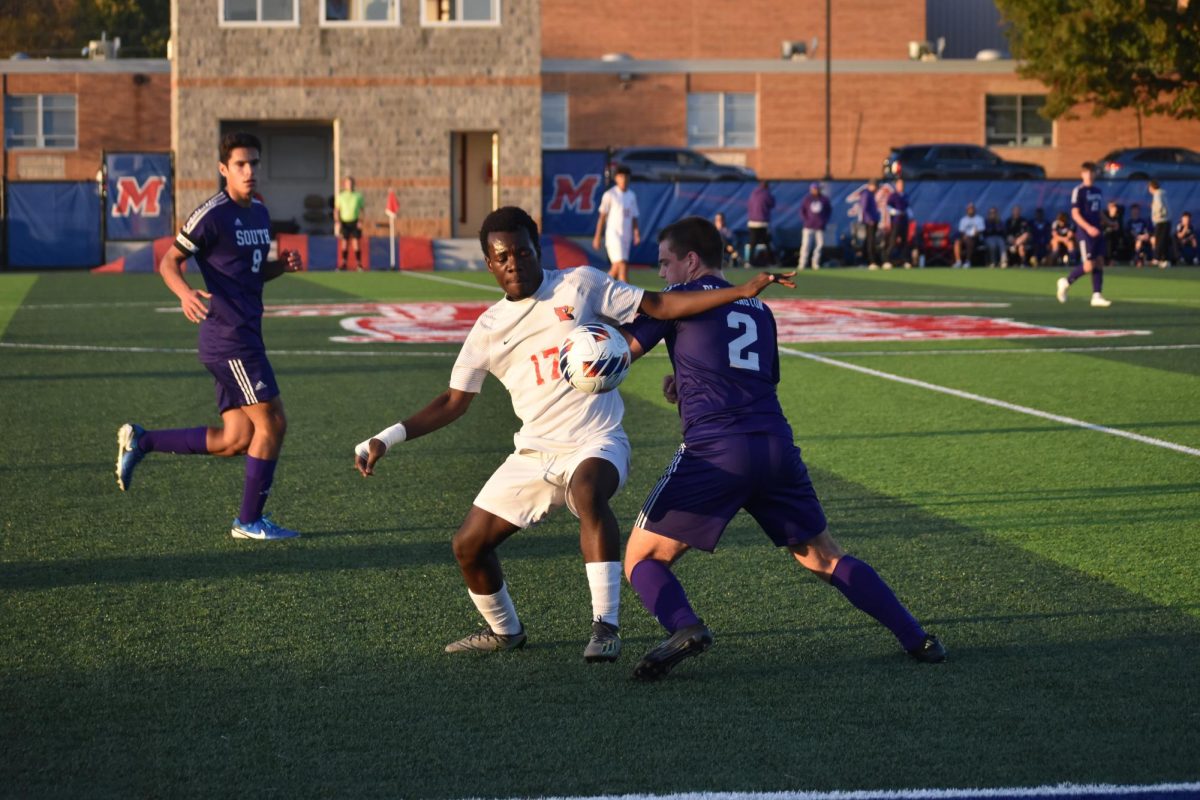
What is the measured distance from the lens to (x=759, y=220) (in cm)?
3666

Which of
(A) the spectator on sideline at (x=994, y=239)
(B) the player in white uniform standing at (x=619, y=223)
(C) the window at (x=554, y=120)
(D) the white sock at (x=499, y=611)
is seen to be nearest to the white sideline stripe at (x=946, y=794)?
(D) the white sock at (x=499, y=611)

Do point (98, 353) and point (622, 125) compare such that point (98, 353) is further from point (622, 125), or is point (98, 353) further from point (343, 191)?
point (622, 125)

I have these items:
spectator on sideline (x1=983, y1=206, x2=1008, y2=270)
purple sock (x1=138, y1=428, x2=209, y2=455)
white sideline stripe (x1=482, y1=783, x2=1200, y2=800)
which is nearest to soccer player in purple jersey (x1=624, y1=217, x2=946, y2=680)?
white sideline stripe (x1=482, y1=783, x2=1200, y2=800)

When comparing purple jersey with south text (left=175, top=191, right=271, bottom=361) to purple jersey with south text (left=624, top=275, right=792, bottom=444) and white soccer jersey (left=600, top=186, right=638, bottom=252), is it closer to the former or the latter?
purple jersey with south text (left=624, top=275, right=792, bottom=444)

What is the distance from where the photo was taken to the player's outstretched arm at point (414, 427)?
5.69 meters

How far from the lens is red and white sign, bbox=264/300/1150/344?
18.5m

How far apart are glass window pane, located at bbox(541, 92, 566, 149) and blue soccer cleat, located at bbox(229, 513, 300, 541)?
4796 cm

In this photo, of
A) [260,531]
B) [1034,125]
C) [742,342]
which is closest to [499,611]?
[742,342]

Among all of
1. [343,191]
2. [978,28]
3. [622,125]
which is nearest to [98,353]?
[343,191]

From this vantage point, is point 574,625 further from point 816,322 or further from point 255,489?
point 816,322

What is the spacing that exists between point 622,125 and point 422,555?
4893 cm

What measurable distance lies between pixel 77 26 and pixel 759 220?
152 ft

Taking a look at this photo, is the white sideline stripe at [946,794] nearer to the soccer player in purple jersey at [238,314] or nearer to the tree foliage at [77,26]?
the soccer player in purple jersey at [238,314]

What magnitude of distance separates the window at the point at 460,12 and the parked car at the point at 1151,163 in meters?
17.9
